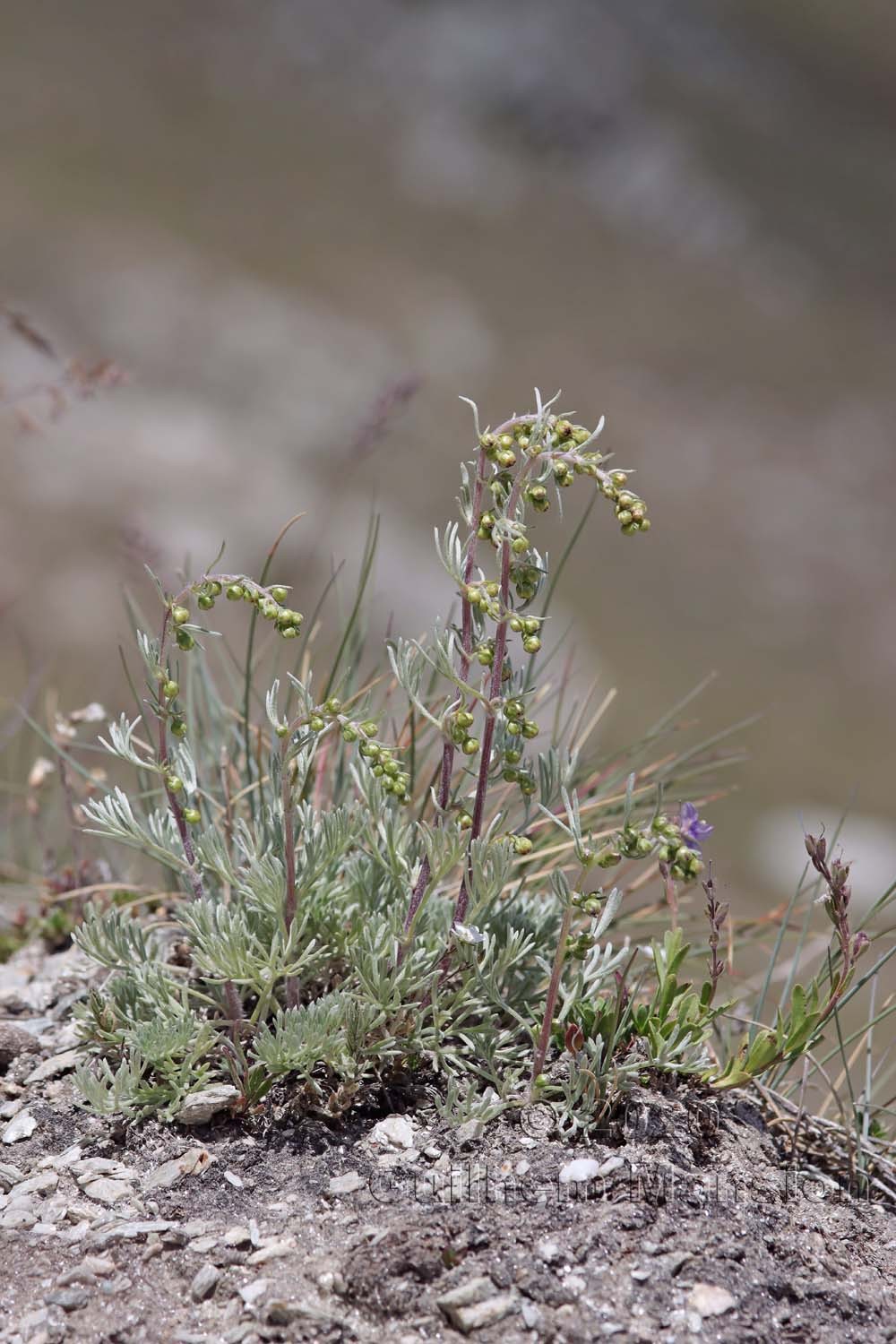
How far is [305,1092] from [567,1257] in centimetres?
51

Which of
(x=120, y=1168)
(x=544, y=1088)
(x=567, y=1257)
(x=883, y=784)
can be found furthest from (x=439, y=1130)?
(x=883, y=784)

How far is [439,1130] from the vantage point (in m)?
1.89

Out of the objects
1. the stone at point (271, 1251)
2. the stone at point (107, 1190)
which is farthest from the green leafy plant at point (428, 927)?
the stone at point (271, 1251)

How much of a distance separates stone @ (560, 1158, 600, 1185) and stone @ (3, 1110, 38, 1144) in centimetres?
90

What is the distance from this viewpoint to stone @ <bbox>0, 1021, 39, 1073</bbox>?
211 centimetres

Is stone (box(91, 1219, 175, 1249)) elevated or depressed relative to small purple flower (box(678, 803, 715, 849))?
depressed

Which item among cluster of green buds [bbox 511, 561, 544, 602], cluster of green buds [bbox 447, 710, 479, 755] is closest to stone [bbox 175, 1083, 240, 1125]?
cluster of green buds [bbox 447, 710, 479, 755]

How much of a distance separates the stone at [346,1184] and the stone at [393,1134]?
0.27 feet

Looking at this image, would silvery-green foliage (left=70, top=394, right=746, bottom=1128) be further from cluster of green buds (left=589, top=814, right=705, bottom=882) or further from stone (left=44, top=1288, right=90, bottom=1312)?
stone (left=44, top=1288, right=90, bottom=1312)

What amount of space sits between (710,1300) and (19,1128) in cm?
115

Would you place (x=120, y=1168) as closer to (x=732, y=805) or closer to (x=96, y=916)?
(x=96, y=916)

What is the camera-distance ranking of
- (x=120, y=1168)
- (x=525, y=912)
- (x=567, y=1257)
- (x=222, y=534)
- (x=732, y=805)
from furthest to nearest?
(x=222, y=534) < (x=732, y=805) < (x=525, y=912) < (x=120, y=1168) < (x=567, y=1257)

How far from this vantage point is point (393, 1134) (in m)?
1.88

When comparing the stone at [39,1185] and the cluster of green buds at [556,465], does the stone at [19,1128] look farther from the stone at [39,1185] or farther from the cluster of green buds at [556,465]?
the cluster of green buds at [556,465]
